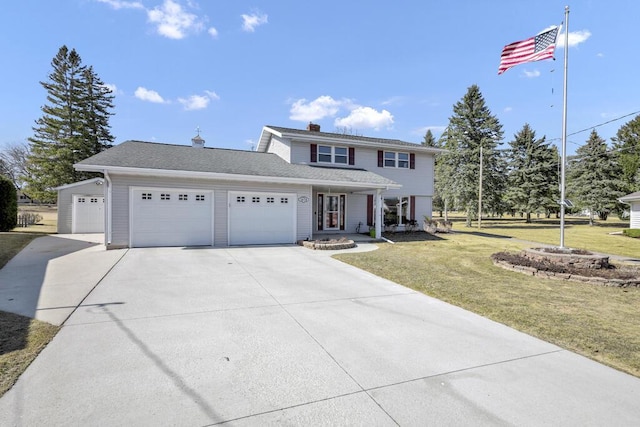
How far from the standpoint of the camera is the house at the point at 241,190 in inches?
444

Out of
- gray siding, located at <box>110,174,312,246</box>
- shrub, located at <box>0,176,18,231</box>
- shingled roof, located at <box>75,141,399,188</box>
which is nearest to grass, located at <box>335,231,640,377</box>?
gray siding, located at <box>110,174,312,246</box>

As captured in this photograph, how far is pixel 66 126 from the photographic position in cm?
2880

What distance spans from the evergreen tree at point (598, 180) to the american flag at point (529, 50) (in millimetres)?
33400

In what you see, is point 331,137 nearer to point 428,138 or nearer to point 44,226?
point 44,226

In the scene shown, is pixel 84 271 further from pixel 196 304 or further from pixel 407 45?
pixel 407 45

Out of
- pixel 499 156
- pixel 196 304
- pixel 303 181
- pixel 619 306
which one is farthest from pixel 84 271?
pixel 499 156

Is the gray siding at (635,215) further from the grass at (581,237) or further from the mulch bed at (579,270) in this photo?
the mulch bed at (579,270)

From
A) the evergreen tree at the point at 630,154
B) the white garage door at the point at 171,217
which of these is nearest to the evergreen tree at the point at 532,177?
the evergreen tree at the point at 630,154

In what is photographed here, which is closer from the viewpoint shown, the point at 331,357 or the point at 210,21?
the point at 331,357

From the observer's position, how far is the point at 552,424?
2.44 m

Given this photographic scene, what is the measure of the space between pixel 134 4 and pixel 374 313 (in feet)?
39.6

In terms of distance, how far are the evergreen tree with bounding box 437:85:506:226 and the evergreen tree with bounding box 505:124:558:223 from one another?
5.87m

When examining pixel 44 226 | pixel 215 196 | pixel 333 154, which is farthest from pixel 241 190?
pixel 44 226

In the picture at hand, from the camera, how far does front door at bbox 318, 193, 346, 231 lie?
17266 mm
